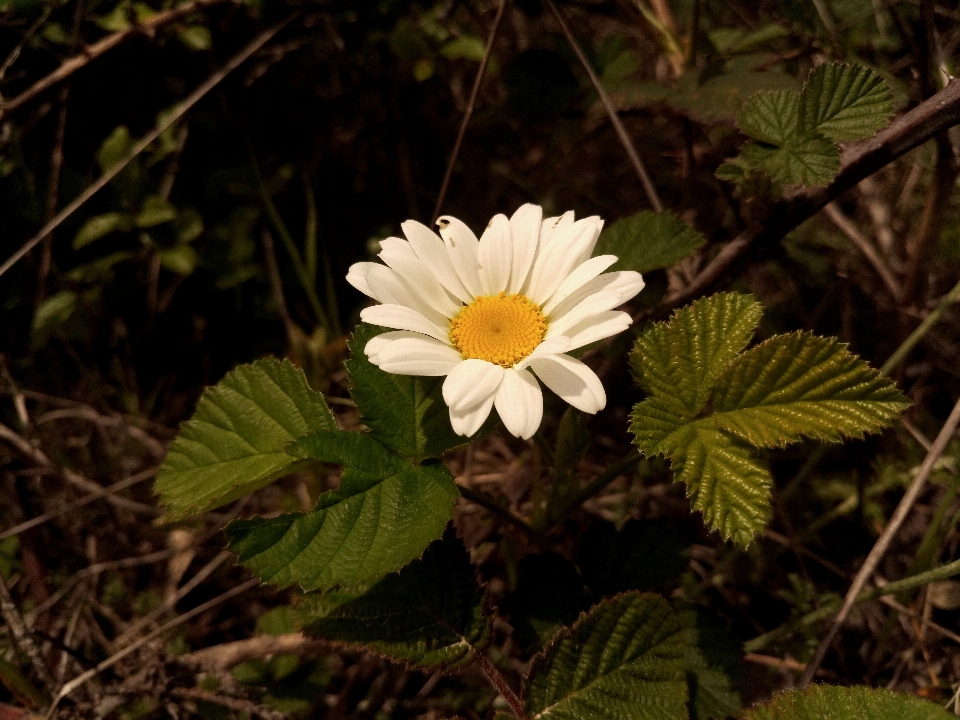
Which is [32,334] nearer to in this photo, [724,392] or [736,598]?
[724,392]

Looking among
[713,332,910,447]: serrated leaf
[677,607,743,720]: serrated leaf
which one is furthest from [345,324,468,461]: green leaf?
[677,607,743,720]: serrated leaf

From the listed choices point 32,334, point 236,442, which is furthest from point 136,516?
point 236,442

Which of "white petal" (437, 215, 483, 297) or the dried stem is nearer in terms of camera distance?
"white petal" (437, 215, 483, 297)

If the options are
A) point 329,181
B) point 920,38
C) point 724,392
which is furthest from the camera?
point 329,181

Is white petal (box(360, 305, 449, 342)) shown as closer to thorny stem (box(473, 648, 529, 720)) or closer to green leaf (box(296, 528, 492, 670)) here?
green leaf (box(296, 528, 492, 670))

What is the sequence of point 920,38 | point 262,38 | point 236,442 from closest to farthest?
point 236,442 → point 920,38 → point 262,38

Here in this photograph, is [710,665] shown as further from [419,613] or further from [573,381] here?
[573,381]

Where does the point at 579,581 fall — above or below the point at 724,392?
below
